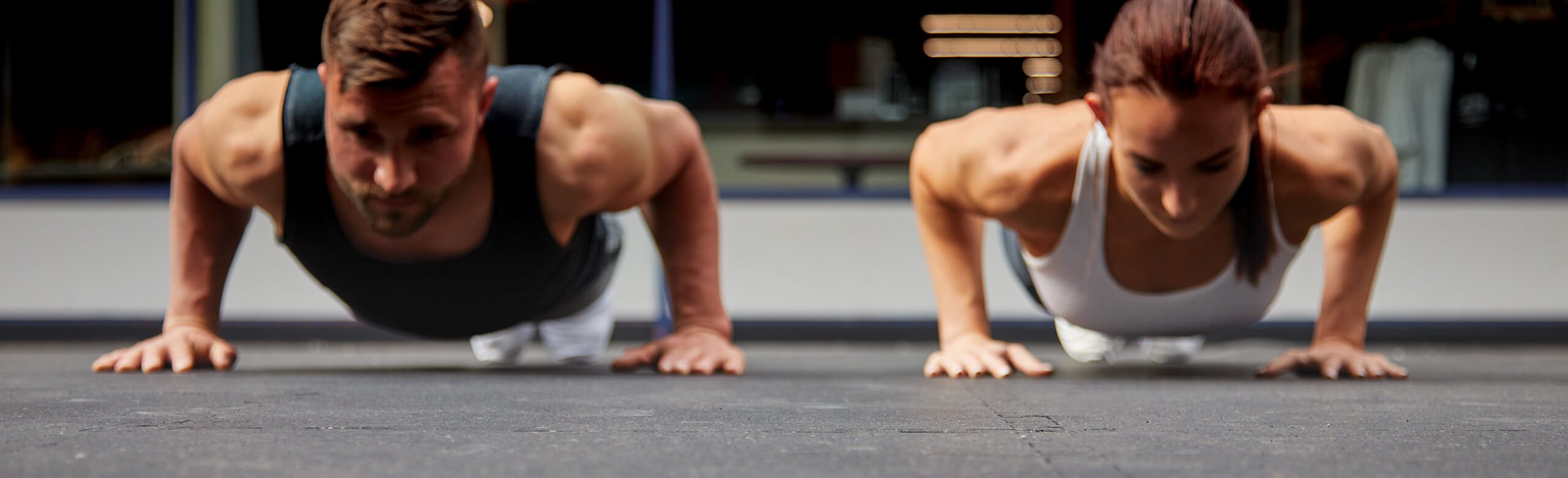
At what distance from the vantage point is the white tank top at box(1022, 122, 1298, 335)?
107 inches

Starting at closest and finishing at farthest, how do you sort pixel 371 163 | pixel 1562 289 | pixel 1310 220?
pixel 371 163 < pixel 1310 220 < pixel 1562 289

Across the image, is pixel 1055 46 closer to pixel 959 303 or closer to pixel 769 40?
pixel 769 40

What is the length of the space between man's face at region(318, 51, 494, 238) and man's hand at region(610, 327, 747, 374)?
22.9 inches

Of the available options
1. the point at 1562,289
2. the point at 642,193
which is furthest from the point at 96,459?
the point at 1562,289

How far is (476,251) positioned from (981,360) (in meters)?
1.03

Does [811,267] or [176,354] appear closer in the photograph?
[176,354]

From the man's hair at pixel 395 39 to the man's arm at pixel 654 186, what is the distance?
0.25 m

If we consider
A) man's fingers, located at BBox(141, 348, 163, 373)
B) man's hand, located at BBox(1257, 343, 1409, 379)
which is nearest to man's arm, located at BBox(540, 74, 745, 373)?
man's fingers, located at BBox(141, 348, 163, 373)

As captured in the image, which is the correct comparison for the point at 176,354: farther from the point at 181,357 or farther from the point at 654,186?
the point at 654,186

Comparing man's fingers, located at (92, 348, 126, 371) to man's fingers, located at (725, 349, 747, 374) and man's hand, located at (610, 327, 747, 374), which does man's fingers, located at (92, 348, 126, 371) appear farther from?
man's fingers, located at (725, 349, 747, 374)

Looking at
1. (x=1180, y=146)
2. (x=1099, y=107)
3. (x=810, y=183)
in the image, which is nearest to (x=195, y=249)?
(x=1099, y=107)

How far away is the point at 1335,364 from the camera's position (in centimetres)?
271

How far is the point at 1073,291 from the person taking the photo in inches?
116

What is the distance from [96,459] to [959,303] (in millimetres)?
1772
